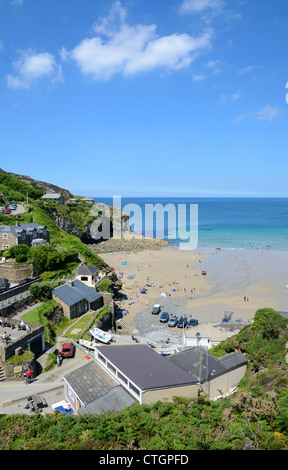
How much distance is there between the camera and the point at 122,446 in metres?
10.2

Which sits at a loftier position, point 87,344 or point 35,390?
point 87,344

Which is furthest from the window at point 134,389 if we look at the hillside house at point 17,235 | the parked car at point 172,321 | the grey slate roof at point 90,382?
the hillside house at point 17,235

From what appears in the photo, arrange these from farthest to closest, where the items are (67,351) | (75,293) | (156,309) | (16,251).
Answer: (156,309) → (16,251) → (75,293) → (67,351)

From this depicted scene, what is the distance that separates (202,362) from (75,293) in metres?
19.1

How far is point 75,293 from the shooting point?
34531 millimetres

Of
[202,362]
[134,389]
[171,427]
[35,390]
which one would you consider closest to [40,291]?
[35,390]

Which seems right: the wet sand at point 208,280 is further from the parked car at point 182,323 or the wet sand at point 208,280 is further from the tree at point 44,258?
the tree at point 44,258

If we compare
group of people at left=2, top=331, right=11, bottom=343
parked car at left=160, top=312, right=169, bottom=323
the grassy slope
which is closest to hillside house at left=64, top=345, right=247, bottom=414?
the grassy slope

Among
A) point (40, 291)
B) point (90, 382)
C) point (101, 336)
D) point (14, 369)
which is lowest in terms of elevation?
point (101, 336)

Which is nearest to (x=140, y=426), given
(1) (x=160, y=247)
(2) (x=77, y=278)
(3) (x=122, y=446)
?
(3) (x=122, y=446)

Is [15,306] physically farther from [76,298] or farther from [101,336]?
[101,336]

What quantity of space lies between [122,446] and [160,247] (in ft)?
273

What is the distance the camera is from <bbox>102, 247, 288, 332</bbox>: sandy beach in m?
44.0

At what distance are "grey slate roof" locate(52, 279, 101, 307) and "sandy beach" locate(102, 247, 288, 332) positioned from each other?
20.4 feet
